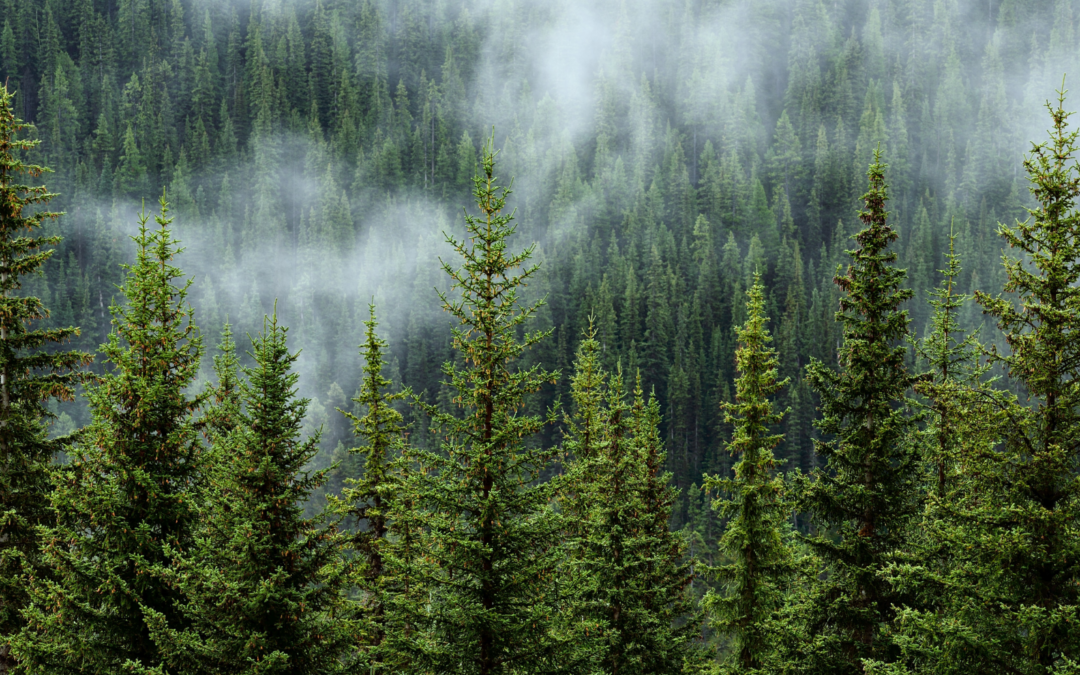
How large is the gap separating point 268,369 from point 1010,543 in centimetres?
1291

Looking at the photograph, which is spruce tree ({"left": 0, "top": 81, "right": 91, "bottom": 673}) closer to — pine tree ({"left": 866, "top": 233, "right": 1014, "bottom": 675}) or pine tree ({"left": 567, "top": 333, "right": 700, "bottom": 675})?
pine tree ({"left": 567, "top": 333, "right": 700, "bottom": 675})

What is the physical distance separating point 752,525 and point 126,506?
48.1ft

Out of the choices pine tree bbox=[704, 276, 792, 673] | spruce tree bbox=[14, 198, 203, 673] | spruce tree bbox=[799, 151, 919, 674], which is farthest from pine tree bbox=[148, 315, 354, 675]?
spruce tree bbox=[799, 151, 919, 674]

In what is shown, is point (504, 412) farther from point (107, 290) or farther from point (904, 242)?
point (107, 290)

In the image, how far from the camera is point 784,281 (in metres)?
159

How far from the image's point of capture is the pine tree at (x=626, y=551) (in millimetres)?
23156

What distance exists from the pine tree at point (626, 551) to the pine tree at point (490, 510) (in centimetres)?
761

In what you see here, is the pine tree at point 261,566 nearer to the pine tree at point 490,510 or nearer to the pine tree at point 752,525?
the pine tree at point 490,510

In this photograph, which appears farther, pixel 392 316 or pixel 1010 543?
pixel 392 316

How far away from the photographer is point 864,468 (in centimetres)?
1797

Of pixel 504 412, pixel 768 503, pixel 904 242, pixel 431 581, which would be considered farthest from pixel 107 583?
pixel 904 242

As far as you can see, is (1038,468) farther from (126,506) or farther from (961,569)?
(126,506)

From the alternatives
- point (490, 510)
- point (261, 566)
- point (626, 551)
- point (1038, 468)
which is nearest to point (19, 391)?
point (261, 566)

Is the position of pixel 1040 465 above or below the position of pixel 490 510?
above
